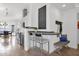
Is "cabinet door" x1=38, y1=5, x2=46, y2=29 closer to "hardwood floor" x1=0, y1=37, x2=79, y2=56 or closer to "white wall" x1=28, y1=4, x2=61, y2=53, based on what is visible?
"white wall" x1=28, y1=4, x2=61, y2=53

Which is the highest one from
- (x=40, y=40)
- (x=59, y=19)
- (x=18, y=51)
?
(x=59, y=19)

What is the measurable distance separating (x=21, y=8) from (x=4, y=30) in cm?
48

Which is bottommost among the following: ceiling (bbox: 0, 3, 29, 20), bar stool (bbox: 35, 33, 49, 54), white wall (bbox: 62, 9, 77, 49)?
bar stool (bbox: 35, 33, 49, 54)

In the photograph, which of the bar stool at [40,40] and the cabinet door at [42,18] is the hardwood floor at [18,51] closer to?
the bar stool at [40,40]

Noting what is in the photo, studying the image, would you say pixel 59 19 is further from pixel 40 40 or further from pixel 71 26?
pixel 40 40

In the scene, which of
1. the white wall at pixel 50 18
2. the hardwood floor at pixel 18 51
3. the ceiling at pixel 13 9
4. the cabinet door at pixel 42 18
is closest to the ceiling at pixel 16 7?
the ceiling at pixel 13 9

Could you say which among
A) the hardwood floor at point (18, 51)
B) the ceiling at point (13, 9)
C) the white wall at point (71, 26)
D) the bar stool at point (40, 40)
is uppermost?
the ceiling at point (13, 9)

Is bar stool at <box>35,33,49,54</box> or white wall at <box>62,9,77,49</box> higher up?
white wall at <box>62,9,77,49</box>

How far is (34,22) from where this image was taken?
2.11m

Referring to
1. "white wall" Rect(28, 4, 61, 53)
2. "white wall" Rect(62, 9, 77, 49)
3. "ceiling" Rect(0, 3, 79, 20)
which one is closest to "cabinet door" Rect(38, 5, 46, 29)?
"white wall" Rect(28, 4, 61, 53)

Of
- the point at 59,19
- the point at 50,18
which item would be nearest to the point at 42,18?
the point at 50,18

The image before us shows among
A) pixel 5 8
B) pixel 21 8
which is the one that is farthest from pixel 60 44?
pixel 5 8

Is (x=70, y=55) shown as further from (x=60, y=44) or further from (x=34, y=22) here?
(x=34, y=22)

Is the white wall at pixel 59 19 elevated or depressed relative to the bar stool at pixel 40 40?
elevated
